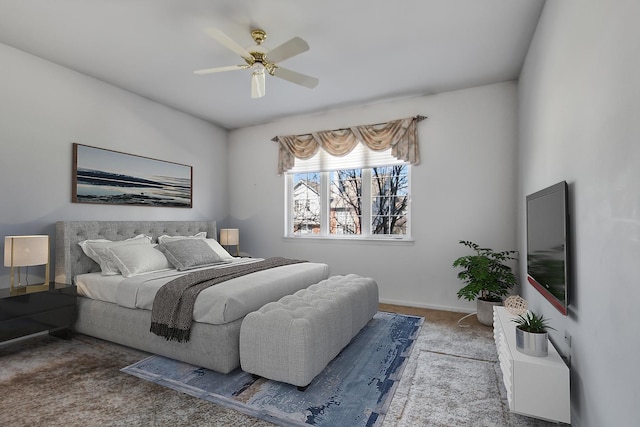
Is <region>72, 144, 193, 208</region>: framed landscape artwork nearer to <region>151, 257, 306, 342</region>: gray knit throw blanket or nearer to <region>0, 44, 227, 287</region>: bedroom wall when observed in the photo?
<region>0, 44, 227, 287</region>: bedroom wall

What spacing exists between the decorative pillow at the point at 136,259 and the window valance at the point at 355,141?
2.24 m

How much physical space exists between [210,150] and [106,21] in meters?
2.64

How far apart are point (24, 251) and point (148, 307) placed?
1149mm

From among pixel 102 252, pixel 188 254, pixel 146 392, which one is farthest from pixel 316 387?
pixel 102 252

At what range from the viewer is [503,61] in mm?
3221

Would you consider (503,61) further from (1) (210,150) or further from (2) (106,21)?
(1) (210,150)

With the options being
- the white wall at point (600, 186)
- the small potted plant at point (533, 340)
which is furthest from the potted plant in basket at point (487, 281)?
the small potted plant at point (533, 340)

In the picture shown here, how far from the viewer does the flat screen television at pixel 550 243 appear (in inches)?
69.4

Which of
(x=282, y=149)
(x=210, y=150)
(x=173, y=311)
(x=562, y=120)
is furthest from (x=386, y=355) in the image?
(x=210, y=150)

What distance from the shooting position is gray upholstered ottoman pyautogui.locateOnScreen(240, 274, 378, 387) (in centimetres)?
204

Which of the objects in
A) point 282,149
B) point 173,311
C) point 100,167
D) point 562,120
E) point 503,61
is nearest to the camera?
point 562,120

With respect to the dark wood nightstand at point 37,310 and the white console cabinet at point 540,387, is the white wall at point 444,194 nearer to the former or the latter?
the white console cabinet at point 540,387

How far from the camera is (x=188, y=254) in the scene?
3500 millimetres

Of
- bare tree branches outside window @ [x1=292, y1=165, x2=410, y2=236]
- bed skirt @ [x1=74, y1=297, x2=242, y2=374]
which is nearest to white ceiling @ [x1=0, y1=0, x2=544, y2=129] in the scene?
bare tree branches outside window @ [x1=292, y1=165, x2=410, y2=236]
